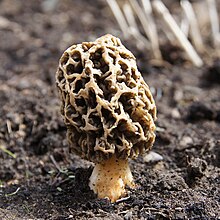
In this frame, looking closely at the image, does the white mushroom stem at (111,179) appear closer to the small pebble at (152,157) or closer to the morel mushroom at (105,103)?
the morel mushroom at (105,103)

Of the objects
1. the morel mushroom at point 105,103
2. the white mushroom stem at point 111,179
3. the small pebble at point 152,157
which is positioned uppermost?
the morel mushroom at point 105,103

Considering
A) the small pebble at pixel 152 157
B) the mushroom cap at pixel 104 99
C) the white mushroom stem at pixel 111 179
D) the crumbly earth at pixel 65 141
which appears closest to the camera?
the mushroom cap at pixel 104 99

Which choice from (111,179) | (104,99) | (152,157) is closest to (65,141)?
(152,157)

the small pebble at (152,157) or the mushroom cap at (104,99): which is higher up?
the mushroom cap at (104,99)

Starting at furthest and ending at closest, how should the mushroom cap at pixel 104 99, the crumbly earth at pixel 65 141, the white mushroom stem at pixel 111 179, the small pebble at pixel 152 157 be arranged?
the small pebble at pixel 152 157 → the white mushroom stem at pixel 111 179 → the crumbly earth at pixel 65 141 → the mushroom cap at pixel 104 99

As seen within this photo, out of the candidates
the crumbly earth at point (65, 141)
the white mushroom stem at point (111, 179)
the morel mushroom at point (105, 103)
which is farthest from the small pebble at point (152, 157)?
the morel mushroom at point (105, 103)
